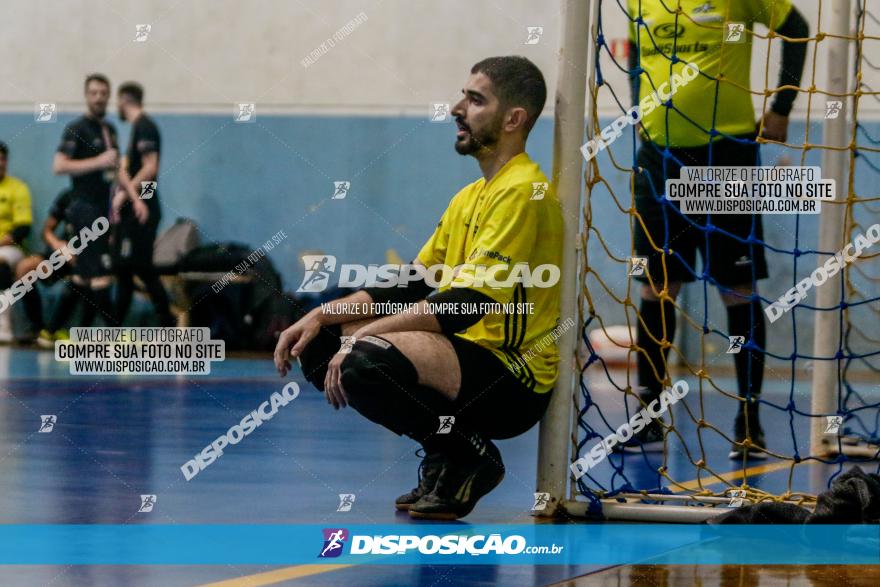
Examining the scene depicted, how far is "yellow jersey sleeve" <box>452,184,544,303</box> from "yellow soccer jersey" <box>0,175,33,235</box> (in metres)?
6.07

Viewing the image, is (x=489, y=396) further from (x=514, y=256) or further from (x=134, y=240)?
(x=134, y=240)

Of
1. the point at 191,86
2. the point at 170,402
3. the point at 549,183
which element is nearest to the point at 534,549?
the point at 549,183

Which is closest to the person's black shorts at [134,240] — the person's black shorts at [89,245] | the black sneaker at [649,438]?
the person's black shorts at [89,245]

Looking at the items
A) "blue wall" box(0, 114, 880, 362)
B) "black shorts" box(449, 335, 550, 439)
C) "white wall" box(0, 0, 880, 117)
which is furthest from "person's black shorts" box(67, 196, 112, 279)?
"black shorts" box(449, 335, 550, 439)

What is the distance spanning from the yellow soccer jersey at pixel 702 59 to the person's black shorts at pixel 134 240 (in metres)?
5.66

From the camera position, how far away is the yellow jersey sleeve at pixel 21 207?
30.0 feet

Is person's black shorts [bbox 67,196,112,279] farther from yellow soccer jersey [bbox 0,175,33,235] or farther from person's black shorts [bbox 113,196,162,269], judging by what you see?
yellow soccer jersey [bbox 0,175,33,235]

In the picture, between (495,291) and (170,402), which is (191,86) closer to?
(170,402)

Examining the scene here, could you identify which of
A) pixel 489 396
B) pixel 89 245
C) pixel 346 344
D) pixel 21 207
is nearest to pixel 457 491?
pixel 489 396

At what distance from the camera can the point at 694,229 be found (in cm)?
456

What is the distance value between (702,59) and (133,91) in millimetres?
6281

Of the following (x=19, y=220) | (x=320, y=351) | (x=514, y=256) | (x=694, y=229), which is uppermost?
(x=19, y=220)

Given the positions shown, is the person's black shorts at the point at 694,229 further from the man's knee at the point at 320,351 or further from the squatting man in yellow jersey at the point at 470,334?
the man's knee at the point at 320,351

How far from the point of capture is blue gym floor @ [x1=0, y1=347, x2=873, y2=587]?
283 centimetres
